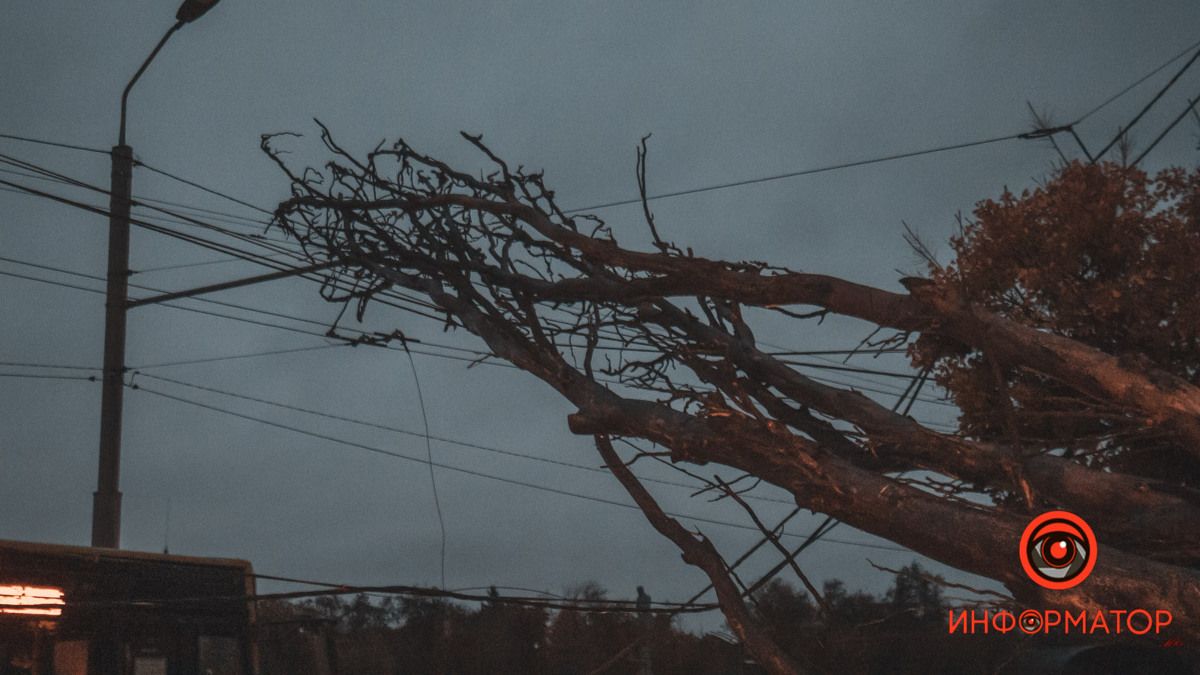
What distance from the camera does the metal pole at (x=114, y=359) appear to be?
30.8ft

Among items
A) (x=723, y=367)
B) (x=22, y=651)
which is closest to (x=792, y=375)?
(x=723, y=367)

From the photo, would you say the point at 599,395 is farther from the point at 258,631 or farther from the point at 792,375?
the point at 258,631

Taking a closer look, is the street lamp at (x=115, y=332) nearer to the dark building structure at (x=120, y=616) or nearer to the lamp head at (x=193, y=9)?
the lamp head at (x=193, y=9)

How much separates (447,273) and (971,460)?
3.23m

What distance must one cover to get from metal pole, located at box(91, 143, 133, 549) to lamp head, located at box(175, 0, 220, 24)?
145 cm

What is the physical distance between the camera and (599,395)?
5.84 metres

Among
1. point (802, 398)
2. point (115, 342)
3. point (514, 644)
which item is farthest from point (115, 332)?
point (514, 644)

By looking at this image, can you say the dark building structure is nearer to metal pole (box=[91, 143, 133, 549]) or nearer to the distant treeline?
metal pole (box=[91, 143, 133, 549])

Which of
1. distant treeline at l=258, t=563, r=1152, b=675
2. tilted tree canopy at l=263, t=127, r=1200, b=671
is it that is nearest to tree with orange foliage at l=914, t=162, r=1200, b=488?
tilted tree canopy at l=263, t=127, r=1200, b=671

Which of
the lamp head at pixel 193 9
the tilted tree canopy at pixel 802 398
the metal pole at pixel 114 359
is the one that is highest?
the lamp head at pixel 193 9

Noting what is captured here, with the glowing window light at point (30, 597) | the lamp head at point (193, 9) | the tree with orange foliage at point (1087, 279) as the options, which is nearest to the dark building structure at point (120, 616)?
the glowing window light at point (30, 597)

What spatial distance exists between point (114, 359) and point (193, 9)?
3239 millimetres

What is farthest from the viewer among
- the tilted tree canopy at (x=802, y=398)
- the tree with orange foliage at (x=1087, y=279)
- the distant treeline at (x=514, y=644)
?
the distant treeline at (x=514, y=644)

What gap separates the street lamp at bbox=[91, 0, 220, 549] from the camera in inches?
370
